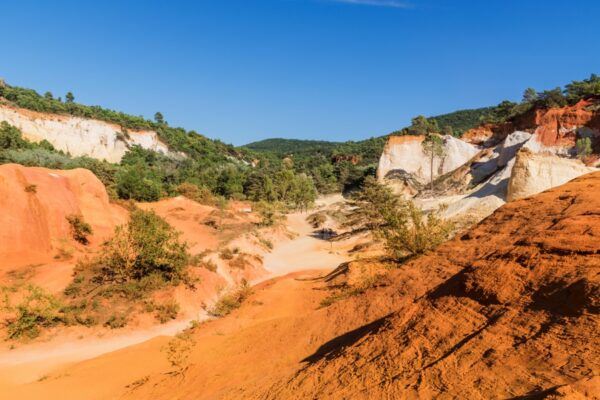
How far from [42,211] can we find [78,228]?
199cm

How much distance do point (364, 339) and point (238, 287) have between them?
39.4 feet

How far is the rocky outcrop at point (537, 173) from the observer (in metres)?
22.9

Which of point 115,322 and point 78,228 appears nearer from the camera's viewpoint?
point 115,322

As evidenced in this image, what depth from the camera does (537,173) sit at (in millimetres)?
23047

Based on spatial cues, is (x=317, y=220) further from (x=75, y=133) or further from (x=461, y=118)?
(x=461, y=118)

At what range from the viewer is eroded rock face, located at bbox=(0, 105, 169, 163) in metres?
57.8

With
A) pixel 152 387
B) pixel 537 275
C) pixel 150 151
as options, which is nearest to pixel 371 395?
pixel 537 275

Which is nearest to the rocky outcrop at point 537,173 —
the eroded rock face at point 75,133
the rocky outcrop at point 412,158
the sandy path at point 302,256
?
the sandy path at point 302,256

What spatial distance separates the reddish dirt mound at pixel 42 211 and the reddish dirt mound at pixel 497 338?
1630cm

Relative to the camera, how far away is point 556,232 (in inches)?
232

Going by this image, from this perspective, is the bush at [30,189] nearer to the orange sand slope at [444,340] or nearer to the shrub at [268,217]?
the orange sand slope at [444,340]

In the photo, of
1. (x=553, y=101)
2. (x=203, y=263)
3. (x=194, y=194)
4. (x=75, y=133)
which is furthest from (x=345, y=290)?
(x=75, y=133)

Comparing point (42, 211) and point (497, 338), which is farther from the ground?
point (42, 211)

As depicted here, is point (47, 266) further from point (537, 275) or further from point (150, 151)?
point (150, 151)
